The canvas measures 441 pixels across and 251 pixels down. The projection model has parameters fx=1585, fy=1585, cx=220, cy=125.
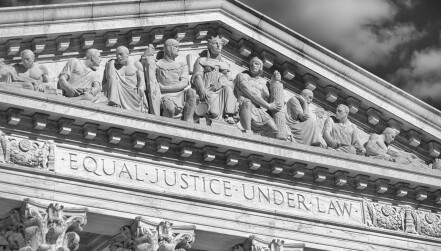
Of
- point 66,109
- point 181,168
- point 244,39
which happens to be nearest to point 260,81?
point 244,39

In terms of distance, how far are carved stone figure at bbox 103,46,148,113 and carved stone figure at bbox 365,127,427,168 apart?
672 centimetres

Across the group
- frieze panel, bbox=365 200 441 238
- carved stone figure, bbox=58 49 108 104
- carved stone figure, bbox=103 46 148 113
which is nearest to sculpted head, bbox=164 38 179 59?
carved stone figure, bbox=103 46 148 113

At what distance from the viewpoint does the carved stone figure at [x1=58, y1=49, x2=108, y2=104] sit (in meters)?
35.2

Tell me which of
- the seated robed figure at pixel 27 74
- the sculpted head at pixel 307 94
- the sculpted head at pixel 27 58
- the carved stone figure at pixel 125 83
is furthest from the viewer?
the sculpted head at pixel 307 94

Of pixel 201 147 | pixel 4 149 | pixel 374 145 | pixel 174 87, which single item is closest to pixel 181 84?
pixel 174 87

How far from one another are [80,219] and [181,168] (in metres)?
3.13

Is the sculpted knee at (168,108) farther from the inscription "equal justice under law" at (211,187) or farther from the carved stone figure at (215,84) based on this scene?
the inscription "equal justice under law" at (211,187)

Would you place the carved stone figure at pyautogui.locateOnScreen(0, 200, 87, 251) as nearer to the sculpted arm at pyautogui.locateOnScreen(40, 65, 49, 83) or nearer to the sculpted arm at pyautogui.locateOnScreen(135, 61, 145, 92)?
the sculpted arm at pyautogui.locateOnScreen(40, 65, 49, 83)

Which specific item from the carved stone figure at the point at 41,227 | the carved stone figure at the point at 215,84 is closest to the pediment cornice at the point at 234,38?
the carved stone figure at the point at 215,84

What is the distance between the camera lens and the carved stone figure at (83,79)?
35219mm

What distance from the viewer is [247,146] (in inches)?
1454

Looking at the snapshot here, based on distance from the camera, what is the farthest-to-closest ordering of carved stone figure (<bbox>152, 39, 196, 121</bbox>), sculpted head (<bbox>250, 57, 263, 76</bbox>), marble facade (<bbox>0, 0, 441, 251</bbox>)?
sculpted head (<bbox>250, 57, 263, 76</bbox>)
carved stone figure (<bbox>152, 39, 196, 121</bbox>)
marble facade (<bbox>0, 0, 441, 251</bbox>)

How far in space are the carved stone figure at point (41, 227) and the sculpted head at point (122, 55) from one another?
388 centimetres

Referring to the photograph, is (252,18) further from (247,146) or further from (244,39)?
(247,146)
